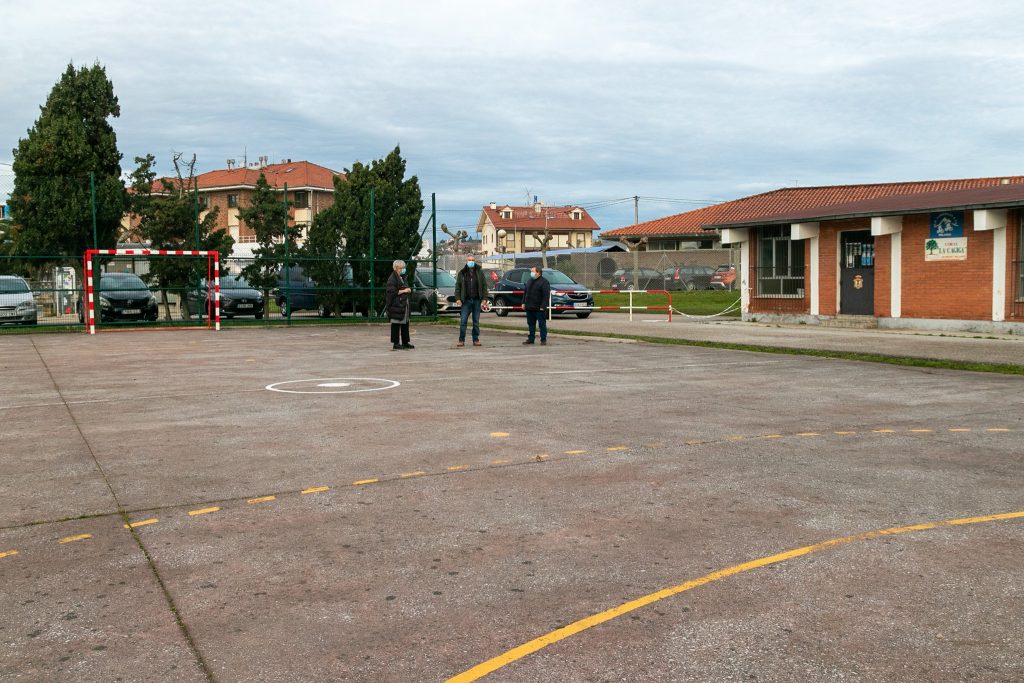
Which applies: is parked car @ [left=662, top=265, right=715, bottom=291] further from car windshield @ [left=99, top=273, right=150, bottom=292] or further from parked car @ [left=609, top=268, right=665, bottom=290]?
car windshield @ [left=99, top=273, right=150, bottom=292]

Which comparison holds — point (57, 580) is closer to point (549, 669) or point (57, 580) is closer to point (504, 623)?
point (504, 623)

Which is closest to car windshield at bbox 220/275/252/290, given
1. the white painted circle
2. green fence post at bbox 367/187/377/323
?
green fence post at bbox 367/187/377/323

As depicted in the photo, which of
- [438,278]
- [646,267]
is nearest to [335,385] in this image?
[438,278]

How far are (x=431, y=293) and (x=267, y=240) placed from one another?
527 cm

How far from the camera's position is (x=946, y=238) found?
23.7 metres

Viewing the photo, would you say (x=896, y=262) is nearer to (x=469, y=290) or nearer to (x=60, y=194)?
(x=469, y=290)

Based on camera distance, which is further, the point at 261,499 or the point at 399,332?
the point at 399,332

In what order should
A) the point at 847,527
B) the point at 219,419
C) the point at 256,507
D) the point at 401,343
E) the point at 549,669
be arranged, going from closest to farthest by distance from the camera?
the point at 549,669
the point at 847,527
the point at 256,507
the point at 219,419
the point at 401,343

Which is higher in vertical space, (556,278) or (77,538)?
(556,278)

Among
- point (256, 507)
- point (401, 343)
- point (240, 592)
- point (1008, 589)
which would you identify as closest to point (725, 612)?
point (1008, 589)

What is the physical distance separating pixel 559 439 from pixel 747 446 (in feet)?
5.28

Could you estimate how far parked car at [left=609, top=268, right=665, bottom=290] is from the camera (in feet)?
183

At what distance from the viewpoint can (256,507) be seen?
6.11 m

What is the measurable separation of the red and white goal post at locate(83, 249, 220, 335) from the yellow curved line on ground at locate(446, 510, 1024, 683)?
22674 millimetres
